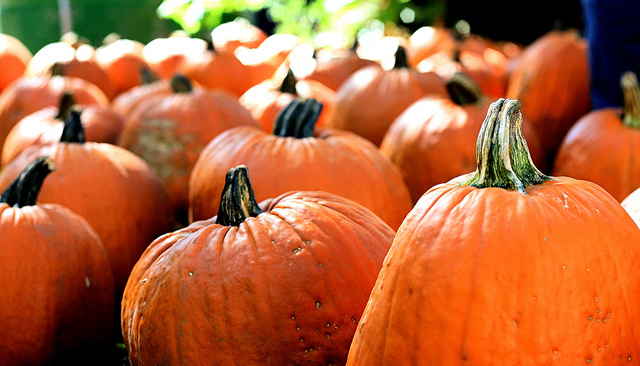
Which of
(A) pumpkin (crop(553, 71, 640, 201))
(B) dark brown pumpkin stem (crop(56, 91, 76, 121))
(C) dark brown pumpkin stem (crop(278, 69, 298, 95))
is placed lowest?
(A) pumpkin (crop(553, 71, 640, 201))

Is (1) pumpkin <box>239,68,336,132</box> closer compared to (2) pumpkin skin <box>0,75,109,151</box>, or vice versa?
(1) pumpkin <box>239,68,336,132</box>

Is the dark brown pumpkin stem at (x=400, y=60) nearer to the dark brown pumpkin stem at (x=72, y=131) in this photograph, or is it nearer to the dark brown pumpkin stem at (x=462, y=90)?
the dark brown pumpkin stem at (x=462, y=90)

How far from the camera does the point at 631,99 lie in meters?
2.81

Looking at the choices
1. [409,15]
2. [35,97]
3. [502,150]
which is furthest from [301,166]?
[409,15]

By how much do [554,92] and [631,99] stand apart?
1.01 m

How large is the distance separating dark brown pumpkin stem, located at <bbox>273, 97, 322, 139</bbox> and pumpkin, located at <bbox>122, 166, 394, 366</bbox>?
906 millimetres

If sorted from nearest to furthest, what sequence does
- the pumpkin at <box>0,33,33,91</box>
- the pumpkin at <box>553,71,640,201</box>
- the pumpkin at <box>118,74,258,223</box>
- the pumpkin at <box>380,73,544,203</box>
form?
the pumpkin at <box>553,71,640,201</box> < the pumpkin at <box>380,73,544,203</box> < the pumpkin at <box>118,74,258,223</box> < the pumpkin at <box>0,33,33,91</box>

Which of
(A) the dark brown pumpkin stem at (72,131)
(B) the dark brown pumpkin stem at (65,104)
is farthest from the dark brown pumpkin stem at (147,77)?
(A) the dark brown pumpkin stem at (72,131)

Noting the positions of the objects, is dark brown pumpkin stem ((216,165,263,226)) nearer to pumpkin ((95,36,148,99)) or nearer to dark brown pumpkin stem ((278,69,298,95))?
dark brown pumpkin stem ((278,69,298,95))

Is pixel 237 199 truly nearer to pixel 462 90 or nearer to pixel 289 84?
pixel 462 90

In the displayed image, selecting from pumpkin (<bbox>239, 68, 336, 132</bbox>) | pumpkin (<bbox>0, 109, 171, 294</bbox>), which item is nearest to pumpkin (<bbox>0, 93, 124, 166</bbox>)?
pumpkin (<bbox>0, 109, 171, 294</bbox>)

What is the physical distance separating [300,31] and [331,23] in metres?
1.76

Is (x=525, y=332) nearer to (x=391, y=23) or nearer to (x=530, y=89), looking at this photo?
(x=530, y=89)

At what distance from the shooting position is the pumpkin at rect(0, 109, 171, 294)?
2.64 m
